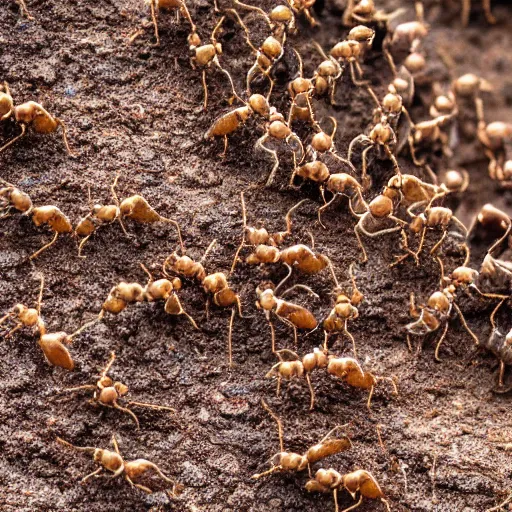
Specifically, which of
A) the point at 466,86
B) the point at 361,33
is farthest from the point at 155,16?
the point at 466,86

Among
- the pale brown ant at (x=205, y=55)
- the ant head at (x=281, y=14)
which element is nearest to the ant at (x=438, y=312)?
the pale brown ant at (x=205, y=55)

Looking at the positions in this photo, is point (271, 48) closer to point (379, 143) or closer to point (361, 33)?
point (361, 33)

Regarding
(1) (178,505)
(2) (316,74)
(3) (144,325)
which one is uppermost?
(2) (316,74)

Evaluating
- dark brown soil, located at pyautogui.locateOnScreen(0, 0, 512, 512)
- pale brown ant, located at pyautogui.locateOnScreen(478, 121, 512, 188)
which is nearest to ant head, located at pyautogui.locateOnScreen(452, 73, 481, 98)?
pale brown ant, located at pyautogui.locateOnScreen(478, 121, 512, 188)

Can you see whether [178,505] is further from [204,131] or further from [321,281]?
[204,131]

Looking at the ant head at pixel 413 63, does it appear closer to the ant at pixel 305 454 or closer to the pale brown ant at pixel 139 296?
the pale brown ant at pixel 139 296

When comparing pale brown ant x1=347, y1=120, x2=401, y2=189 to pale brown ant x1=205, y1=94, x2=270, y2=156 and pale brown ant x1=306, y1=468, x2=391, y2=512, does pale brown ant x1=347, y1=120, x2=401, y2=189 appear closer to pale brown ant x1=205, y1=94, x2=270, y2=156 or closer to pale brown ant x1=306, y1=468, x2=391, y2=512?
pale brown ant x1=205, y1=94, x2=270, y2=156

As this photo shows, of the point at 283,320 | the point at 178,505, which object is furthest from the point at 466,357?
the point at 178,505
